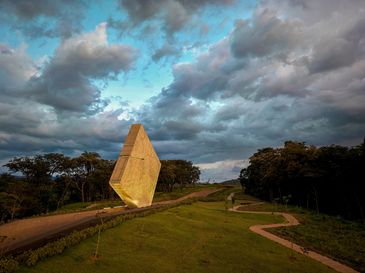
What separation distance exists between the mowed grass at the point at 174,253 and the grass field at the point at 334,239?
2.47 meters

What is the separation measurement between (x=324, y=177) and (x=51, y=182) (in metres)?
46.0

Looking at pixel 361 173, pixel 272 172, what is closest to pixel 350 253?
pixel 361 173

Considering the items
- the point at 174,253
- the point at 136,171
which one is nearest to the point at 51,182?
the point at 136,171

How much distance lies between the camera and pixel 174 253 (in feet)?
44.5

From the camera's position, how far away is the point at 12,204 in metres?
41.2

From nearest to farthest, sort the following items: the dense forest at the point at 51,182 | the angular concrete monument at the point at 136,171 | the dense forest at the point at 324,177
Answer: the angular concrete monument at the point at 136,171, the dense forest at the point at 324,177, the dense forest at the point at 51,182

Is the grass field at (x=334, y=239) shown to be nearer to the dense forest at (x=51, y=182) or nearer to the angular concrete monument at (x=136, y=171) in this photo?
the angular concrete monument at (x=136, y=171)

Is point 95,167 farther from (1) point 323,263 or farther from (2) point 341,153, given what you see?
(1) point 323,263

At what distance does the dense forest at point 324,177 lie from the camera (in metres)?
32.4

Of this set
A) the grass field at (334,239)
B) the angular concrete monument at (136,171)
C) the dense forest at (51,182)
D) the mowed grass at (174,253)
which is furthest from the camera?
the dense forest at (51,182)

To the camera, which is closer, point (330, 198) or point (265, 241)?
point (265, 241)

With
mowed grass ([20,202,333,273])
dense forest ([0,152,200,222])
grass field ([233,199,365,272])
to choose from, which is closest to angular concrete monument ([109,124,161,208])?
mowed grass ([20,202,333,273])

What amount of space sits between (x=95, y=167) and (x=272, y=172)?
3444cm

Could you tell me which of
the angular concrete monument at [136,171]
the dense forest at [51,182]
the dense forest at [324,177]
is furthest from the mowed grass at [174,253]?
the dense forest at [51,182]
